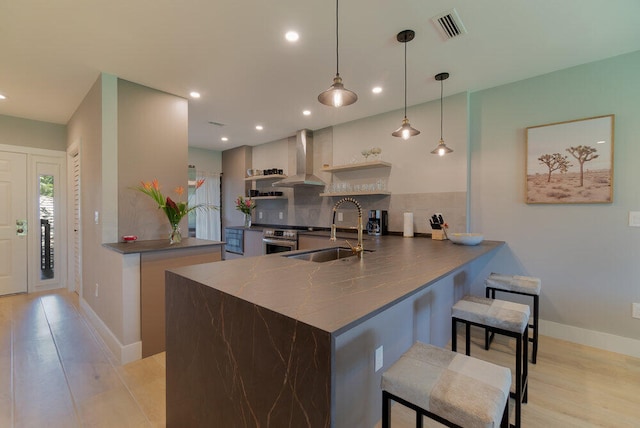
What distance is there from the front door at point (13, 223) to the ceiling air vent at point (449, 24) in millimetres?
5608

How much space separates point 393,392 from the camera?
105 cm

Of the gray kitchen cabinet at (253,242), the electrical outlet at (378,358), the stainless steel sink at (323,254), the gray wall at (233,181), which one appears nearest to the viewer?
the electrical outlet at (378,358)

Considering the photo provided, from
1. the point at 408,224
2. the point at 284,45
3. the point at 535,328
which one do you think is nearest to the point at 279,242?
the point at 408,224

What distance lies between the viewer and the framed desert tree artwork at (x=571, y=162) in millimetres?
2475

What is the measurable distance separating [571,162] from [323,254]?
2.53m

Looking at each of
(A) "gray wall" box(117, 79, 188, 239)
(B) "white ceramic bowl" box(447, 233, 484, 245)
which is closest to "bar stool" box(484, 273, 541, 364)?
(B) "white ceramic bowl" box(447, 233, 484, 245)

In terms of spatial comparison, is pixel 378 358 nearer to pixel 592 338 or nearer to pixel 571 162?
pixel 592 338

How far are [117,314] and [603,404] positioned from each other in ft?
12.2

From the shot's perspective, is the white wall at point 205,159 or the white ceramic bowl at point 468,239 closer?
the white ceramic bowl at point 468,239

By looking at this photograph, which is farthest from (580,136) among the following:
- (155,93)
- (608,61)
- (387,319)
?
(155,93)

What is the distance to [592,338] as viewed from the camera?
2.57 meters

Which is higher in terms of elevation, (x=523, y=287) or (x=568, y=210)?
(x=568, y=210)

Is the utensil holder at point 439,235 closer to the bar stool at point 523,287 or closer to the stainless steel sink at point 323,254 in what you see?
the bar stool at point 523,287

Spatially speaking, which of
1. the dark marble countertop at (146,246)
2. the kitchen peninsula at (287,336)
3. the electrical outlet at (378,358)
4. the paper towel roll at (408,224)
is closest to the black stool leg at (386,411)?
the kitchen peninsula at (287,336)
